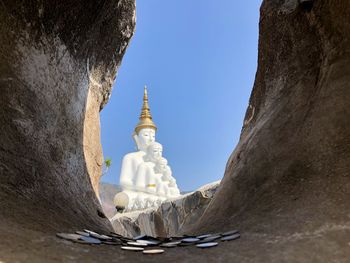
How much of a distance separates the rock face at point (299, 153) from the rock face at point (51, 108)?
103 cm

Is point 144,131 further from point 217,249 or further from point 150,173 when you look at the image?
point 217,249

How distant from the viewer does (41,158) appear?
266 cm

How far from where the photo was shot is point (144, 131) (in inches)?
610

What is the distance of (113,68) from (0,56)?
8.31 ft

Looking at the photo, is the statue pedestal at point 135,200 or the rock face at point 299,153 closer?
the rock face at point 299,153

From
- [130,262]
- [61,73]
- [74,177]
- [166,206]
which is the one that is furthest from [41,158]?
[166,206]

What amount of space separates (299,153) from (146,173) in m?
11.7

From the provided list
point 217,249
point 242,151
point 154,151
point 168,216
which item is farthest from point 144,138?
point 217,249

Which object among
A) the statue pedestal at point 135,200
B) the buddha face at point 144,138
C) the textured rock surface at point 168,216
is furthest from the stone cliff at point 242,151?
the buddha face at point 144,138

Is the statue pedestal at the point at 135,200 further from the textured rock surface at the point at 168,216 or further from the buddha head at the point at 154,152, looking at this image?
the buddha head at the point at 154,152

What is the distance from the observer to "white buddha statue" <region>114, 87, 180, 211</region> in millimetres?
13317

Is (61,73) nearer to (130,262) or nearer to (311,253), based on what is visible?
(130,262)

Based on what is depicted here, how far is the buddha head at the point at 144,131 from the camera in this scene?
1529cm

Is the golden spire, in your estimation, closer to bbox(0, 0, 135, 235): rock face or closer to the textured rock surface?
the textured rock surface
